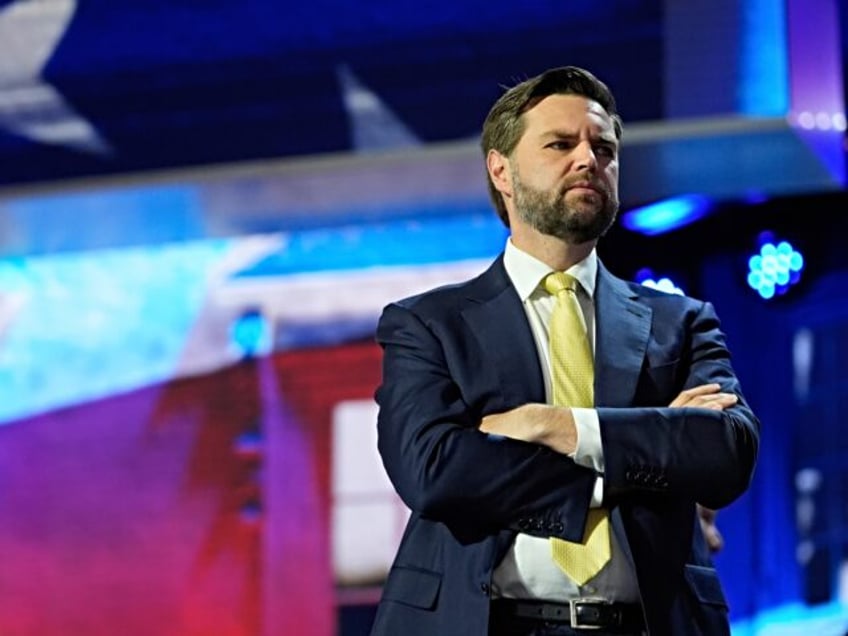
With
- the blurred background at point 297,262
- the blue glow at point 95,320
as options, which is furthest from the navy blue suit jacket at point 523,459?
the blue glow at point 95,320

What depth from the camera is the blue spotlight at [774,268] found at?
16.9ft

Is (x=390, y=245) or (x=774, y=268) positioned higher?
(x=390, y=245)

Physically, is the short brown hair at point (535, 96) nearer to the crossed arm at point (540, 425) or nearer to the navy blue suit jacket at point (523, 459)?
the navy blue suit jacket at point (523, 459)

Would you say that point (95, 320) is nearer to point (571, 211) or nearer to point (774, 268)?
point (774, 268)

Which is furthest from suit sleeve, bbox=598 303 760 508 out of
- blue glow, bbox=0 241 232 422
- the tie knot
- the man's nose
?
blue glow, bbox=0 241 232 422

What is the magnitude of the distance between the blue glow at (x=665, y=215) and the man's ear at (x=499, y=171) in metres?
2.70

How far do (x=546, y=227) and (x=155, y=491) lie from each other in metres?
3.29

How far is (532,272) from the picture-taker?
8.16 ft

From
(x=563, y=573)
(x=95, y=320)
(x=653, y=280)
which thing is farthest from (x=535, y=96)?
(x=95, y=320)

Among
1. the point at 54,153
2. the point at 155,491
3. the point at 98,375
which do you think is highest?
the point at 54,153

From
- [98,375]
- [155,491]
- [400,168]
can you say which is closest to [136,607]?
[155,491]

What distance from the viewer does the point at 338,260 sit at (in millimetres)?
5426

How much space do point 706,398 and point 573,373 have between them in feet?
0.66

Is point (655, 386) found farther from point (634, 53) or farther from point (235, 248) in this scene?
point (235, 248)
